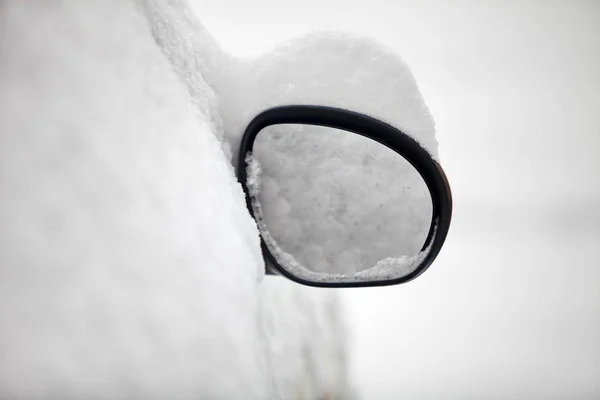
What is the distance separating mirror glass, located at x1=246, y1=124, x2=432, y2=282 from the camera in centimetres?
60

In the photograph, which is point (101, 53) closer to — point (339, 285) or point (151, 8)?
point (151, 8)

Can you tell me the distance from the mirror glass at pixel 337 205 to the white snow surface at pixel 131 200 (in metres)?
0.07

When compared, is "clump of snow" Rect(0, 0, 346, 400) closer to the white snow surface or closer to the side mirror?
the white snow surface

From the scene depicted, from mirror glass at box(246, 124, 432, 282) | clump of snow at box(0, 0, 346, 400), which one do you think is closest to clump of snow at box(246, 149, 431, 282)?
mirror glass at box(246, 124, 432, 282)

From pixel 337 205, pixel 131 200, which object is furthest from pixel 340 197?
pixel 131 200

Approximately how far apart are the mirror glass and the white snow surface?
65mm

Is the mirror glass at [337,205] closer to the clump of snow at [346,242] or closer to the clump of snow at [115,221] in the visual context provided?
the clump of snow at [346,242]

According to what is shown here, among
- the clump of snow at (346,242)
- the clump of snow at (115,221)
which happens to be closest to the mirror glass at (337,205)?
the clump of snow at (346,242)

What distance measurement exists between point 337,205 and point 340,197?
1cm

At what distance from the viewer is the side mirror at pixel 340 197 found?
57 centimetres

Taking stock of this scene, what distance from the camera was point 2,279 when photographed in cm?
25

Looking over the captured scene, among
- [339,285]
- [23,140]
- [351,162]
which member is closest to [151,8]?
[23,140]

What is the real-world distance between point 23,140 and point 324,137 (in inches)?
16.6

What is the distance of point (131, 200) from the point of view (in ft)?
1.09
